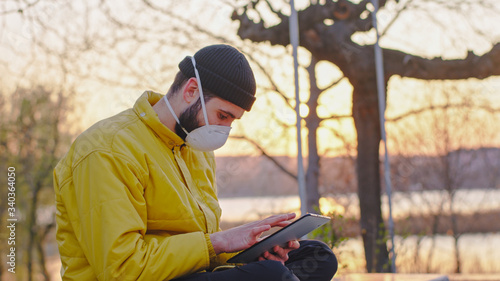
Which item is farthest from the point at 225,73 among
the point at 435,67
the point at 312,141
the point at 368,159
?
the point at 435,67

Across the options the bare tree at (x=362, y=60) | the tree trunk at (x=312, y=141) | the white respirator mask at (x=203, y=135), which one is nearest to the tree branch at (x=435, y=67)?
the bare tree at (x=362, y=60)

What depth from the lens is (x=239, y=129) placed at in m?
4.84

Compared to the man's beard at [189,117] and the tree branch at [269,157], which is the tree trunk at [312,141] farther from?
the man's beard at [189,117]

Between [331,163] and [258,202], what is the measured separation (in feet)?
3.08

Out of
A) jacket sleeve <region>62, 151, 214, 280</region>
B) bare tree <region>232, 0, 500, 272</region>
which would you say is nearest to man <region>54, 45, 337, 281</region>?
jacket sleeve <region>62, 151, 214, 280</region>

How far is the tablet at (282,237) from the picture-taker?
5.01ft

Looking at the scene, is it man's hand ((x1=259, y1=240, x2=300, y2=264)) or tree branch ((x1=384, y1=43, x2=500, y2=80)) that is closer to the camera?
man's hand ((x1=259, y1=240, x2=300, y2=264))

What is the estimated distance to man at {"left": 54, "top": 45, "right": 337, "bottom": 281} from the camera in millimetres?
1361

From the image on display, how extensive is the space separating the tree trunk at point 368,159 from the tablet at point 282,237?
134 inches

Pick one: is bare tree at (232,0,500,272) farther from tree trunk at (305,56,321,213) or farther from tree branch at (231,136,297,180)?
tree branch at (231,136,297,180)

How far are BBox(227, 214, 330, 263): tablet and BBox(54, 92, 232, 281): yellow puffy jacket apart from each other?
0.52 feet

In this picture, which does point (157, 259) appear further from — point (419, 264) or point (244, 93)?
point (419, 264)

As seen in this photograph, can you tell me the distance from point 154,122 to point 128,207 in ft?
1.07

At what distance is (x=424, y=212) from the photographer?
5891 millimetres
